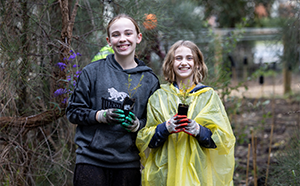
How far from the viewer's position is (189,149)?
1.87m

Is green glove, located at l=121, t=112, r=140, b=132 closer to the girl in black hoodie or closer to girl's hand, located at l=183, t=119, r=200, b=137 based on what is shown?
the girl in black hoodie

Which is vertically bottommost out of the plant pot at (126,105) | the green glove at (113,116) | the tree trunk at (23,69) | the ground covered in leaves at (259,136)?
the ground covered in leaves at (259,136)

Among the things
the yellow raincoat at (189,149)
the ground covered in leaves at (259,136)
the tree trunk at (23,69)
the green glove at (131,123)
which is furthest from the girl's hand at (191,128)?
the tree trunk at (23,69)

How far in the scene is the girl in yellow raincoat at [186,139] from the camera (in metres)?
1.79

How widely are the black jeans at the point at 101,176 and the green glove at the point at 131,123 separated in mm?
275

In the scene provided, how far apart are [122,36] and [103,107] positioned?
48 centimetres

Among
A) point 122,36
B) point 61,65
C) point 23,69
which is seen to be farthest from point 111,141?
point 23,69

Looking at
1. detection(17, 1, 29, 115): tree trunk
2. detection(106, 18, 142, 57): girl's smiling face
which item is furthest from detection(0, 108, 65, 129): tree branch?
detection(106, 18, 142, 57): girl's smiling face

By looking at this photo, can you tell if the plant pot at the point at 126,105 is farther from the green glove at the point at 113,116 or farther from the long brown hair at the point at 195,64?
the long brown hair at the point at 195,64

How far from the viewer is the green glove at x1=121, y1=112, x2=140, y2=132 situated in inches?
70.6

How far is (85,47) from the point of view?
119 inches

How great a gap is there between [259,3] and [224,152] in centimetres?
613

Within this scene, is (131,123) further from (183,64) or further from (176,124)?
(183,64)

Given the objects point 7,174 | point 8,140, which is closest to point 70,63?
point 8,140
